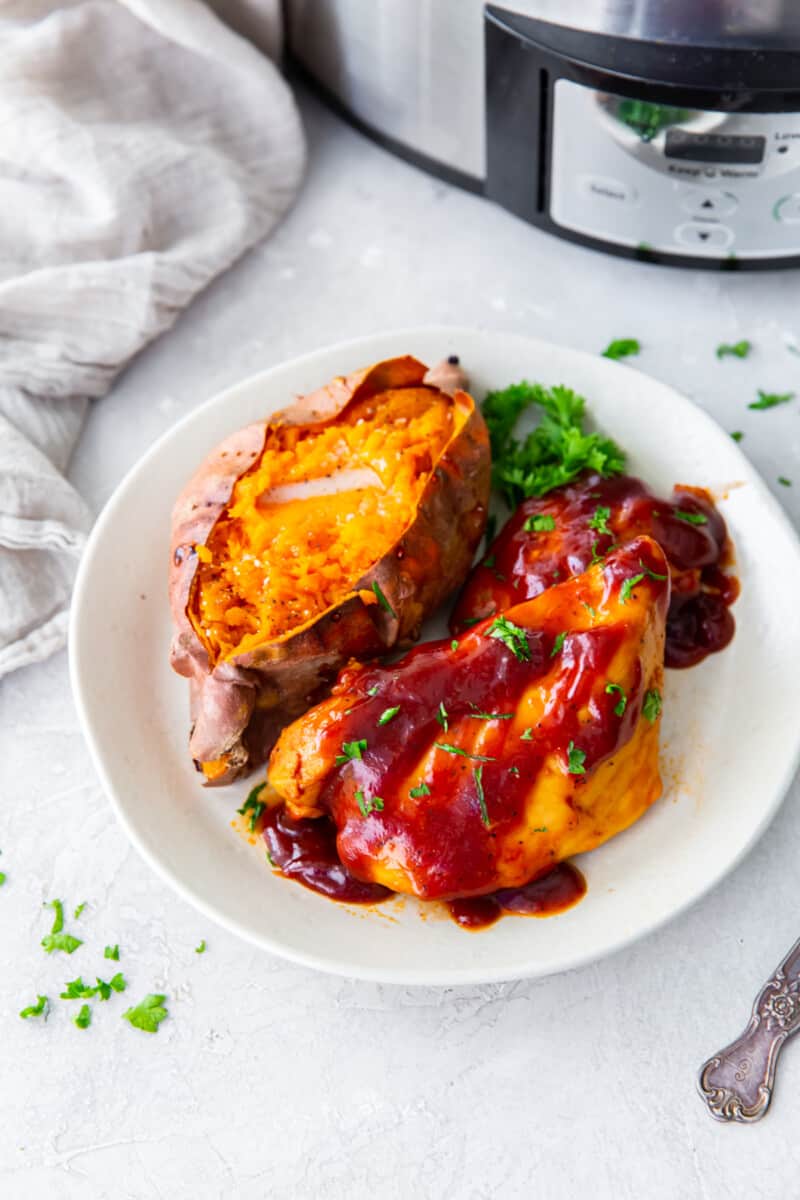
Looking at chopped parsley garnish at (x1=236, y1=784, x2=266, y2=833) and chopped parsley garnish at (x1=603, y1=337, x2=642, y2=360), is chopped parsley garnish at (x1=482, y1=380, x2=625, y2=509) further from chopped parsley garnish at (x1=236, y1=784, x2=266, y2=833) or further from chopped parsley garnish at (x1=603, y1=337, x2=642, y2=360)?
chopped parsley garnish at (x1=236, y1=784, x2=266, y2=833)

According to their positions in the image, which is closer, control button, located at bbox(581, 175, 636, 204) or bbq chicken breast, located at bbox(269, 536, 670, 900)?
bbq chicken breast, located at bbox(269, 536, 670, 900)

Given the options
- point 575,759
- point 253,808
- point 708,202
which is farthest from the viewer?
point 708,202

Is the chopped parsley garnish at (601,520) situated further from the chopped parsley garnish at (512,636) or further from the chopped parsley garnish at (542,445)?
the chopped parsley garnish at (512,636)

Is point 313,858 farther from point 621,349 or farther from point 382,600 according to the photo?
point 621,349

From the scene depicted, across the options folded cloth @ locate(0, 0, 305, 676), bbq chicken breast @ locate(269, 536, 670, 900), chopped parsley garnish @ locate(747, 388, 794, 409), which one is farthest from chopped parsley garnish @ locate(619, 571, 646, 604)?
folded cloth @ locate(0, 0, 305, 676)

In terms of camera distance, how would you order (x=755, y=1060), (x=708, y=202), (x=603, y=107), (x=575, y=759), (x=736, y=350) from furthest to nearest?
(x=736, y=350), (x=708, y=202), (x=603, y=107), (x=755, y=1060), (x=575, y=759)

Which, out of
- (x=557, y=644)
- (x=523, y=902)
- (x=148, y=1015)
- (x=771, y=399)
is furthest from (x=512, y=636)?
(x=771, y=399)

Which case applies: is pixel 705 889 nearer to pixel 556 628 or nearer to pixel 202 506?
pixel 556 628

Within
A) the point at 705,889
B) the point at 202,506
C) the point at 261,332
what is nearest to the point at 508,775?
the point at 705,889
